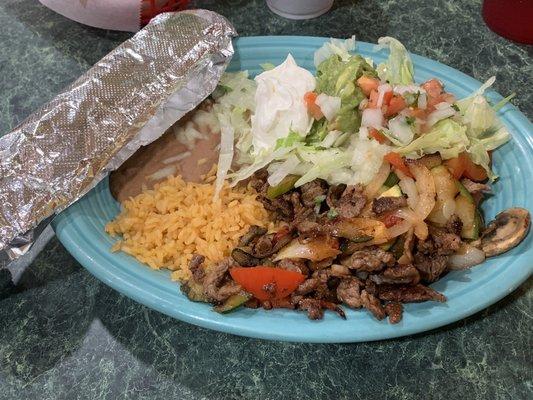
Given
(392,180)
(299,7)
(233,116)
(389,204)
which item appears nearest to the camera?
(389,204)

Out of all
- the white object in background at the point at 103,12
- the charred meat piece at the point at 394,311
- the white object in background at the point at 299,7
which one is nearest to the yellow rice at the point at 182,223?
the charred meat piece at the point at 394,311

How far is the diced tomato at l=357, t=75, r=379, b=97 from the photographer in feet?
4.97

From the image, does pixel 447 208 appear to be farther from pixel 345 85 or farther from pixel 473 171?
pixel 345 85

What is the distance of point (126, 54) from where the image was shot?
1.59 m

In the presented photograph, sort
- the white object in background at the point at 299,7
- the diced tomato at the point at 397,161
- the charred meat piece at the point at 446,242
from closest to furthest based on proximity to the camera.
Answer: the charred meat piece at the point at 446,242
the diced tomato at the point at 397,161
the white object in background at the point at 299,7

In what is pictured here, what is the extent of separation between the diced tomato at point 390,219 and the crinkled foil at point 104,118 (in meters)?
0.62

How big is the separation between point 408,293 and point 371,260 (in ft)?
0.34

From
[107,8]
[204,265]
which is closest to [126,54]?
[107,8]

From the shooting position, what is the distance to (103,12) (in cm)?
201

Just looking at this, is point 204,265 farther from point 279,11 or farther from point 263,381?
point 279,11

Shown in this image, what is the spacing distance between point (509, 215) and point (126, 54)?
1.07 meters

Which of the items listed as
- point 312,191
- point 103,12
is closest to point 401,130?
point 312,191

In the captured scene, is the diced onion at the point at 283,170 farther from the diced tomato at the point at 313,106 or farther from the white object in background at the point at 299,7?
the white object in background at the point at 299,7

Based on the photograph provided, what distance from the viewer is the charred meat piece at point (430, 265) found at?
4.24ft
